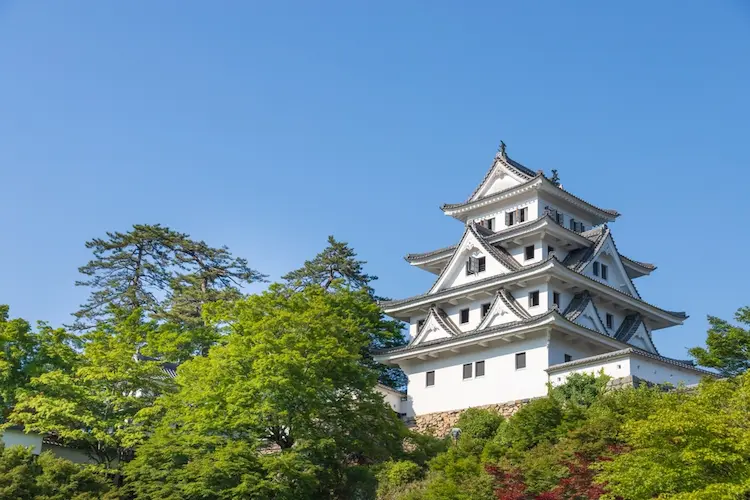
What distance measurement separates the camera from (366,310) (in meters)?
42.6

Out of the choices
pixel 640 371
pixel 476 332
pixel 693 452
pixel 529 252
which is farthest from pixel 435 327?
pixel 693 452

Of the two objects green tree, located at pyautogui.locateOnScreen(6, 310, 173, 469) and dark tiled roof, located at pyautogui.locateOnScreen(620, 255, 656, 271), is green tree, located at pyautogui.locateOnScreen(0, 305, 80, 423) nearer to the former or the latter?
green tree, located at pyautogui.locateOnScreen(6, 310, 173, 469)

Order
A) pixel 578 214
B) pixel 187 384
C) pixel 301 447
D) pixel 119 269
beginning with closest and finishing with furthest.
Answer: pixel 301 447, pixel 187 384, pixel 578 214, pixel 119 269

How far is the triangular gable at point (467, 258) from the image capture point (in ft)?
136

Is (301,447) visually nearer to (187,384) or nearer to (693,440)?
(187,384)

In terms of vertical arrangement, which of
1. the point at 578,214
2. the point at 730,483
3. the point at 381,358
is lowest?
the point at 730,483

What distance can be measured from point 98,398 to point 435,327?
601 inches

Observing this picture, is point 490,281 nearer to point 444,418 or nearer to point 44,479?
point 444,418

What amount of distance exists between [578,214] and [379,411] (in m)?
18.0

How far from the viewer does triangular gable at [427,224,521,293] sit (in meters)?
41.4

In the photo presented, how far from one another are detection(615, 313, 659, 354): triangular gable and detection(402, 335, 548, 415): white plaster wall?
18.6 ft

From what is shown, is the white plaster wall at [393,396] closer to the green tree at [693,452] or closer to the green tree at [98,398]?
the green tree at [98,398]

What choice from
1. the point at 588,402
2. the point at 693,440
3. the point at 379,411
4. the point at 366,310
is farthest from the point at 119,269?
the point at 693,440

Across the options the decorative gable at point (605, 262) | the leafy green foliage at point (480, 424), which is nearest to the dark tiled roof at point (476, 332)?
the leafy green foliage at point (480, 424)
